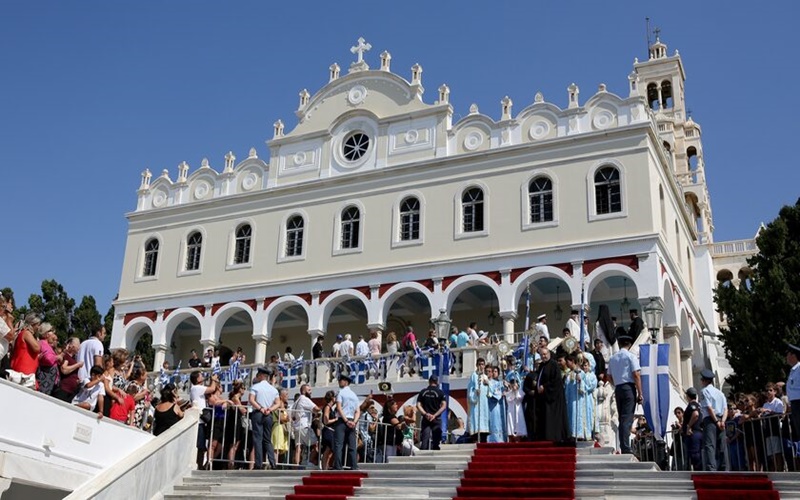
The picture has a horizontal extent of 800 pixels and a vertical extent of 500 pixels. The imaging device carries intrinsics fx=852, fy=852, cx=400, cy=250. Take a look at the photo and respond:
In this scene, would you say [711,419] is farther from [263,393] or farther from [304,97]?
[304,97]

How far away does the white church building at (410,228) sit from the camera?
82.4 feet

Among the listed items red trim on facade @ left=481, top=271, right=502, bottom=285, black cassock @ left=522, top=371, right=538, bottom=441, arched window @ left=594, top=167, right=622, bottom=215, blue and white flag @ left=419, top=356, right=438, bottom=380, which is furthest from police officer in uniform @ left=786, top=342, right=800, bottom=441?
red trim on facade @ left=481, top=271, right=502, bottom=285

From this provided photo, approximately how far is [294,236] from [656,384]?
58.5ft

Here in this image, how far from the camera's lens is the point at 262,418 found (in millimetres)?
13484

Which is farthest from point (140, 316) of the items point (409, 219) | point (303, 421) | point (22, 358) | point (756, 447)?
point (756, 447)

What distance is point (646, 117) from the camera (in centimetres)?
2525

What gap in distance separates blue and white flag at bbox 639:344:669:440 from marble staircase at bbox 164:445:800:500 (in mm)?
2137

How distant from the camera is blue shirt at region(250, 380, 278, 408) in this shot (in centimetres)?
1348

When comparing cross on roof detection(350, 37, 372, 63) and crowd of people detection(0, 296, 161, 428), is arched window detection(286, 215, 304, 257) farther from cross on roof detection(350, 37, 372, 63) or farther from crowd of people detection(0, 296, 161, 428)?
crowd of people detection(0, 296, 161, 428)

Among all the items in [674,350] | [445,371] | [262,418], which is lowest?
[262,418]

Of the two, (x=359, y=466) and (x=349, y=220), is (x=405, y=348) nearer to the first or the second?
(x=349, y=220)

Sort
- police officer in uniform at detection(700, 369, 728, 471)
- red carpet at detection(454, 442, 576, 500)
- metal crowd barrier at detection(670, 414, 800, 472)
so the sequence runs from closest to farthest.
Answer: red carpet at detection(454, 442, 576, 500) → metal crowd barrier at detection(670, 414, 800, 472) → police officer in uniform at detection(700, 369, 728, 471)

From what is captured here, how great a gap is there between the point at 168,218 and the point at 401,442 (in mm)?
19525

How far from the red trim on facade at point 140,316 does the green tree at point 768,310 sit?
782 inches
